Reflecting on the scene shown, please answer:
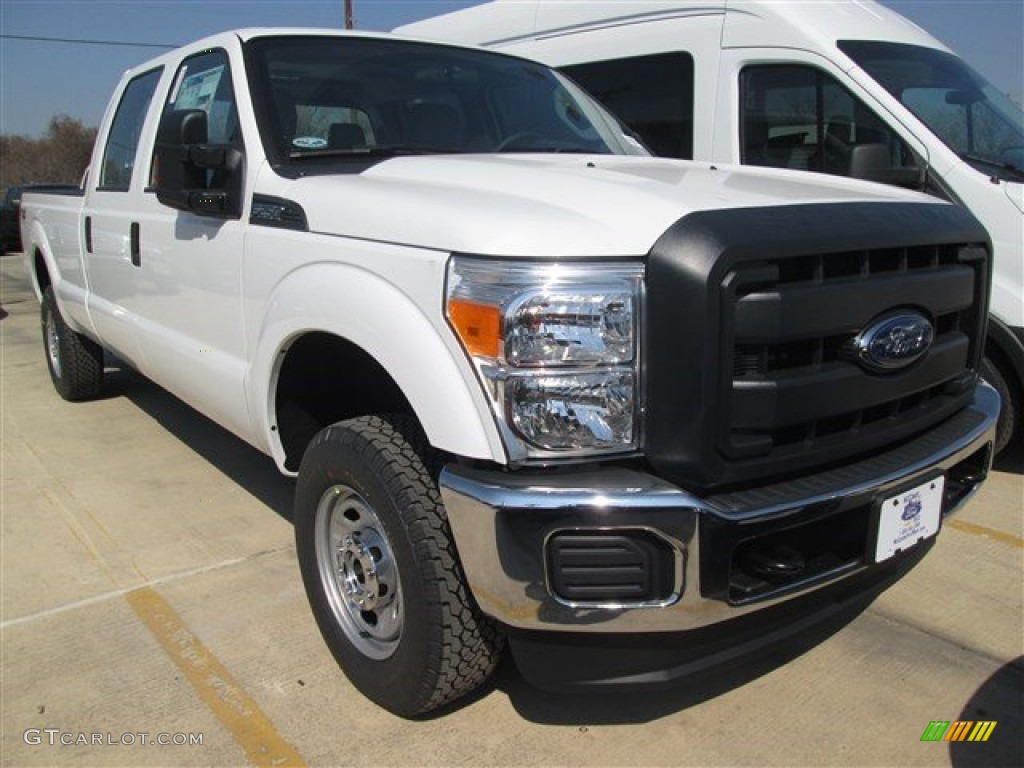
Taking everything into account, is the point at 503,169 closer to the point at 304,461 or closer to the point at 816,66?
the point at 304,461

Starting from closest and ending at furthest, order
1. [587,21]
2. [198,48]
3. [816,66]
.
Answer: [198,48] → [816,66] → [587,21]

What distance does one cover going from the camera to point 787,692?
2.69 meters

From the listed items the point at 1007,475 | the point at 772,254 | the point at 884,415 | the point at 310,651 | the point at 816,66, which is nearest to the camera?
the point at 772,254

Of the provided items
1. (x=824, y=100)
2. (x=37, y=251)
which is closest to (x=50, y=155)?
(x=37, y=251)

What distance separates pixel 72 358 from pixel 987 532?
5.70 m

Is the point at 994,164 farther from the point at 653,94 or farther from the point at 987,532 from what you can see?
the point at 653,94

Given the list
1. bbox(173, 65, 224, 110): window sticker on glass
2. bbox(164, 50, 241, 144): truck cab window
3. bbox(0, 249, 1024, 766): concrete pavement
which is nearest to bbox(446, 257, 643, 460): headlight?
bbox(0, 249, 1024, 766): concrete pavement

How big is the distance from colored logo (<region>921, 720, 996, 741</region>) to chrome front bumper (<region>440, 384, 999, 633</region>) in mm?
773

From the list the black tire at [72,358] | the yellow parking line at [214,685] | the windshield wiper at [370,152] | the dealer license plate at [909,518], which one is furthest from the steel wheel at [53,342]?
the dealer license plate at [909,518]

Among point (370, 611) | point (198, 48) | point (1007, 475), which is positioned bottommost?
point (1007, 475)

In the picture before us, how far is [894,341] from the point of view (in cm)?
228

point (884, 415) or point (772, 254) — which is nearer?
point (772, 254)

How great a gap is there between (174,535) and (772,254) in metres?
3.03

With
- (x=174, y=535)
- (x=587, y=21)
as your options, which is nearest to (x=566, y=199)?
(x=174, y=535)
